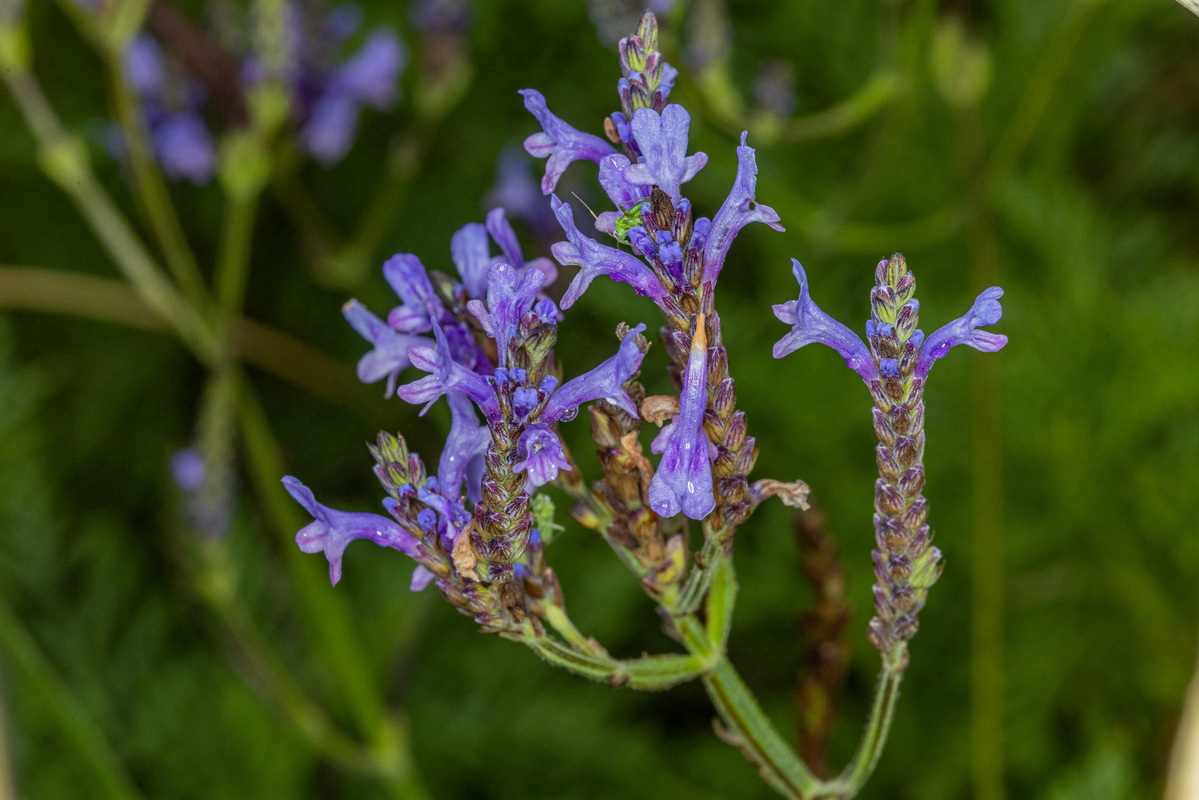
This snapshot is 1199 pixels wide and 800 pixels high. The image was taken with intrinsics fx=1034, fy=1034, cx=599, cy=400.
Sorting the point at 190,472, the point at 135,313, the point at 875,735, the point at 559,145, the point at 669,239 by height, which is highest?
the point at 135,313

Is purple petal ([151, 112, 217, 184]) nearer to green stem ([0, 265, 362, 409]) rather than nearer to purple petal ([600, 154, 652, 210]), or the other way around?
green stem ([0, 265, 362, 409])

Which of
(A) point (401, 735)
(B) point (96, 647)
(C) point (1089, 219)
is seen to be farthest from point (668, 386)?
(B) point (96, 647)

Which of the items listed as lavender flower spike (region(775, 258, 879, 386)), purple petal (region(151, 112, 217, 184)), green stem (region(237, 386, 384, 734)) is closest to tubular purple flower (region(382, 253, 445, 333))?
lavender flower spike (region(775, 258, 879, 386))

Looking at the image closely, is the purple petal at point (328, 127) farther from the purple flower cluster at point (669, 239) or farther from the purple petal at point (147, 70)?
the purple flower cluster at point (669, 239)

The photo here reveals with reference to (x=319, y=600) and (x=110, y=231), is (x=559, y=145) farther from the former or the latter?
(x=110, y=231)

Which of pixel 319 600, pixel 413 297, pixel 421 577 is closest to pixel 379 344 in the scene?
pixel 413 297

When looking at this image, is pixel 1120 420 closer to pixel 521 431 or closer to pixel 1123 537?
pixel 1123 537
